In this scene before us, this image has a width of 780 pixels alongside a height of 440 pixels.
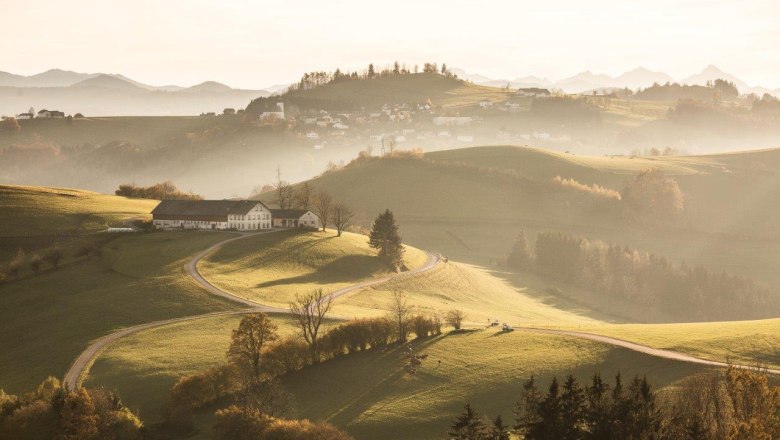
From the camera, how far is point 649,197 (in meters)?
181

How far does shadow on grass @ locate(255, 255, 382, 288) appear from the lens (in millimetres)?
103938

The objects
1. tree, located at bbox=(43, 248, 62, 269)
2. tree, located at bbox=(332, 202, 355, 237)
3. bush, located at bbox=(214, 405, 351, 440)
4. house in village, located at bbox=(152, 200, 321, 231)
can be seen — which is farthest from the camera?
tree, located at bbox=(332, 202, 355, 237)

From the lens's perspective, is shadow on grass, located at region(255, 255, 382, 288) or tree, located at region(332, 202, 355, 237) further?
tree, located at region(332, 202, 355, 237)

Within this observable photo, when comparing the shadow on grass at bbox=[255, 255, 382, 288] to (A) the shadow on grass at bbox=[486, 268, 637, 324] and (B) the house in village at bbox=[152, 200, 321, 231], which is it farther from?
(A) the shadow on grass at bbox=[486, 268, 637, 324]

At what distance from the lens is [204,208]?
131 meters

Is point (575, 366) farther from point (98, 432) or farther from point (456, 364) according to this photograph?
point (98, 432)

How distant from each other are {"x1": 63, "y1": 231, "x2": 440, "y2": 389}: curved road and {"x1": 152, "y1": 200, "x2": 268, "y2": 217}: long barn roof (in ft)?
25.5

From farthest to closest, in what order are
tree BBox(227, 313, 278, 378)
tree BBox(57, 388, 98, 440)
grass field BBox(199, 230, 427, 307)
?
grass field BBox(199, 230, 427, 307)
tree BBox(227, 313, 278, 378)
tree BBox(57, 388, 98, 440)

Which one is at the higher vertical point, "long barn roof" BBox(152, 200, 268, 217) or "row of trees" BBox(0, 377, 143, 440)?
"long barn roof" BBox(152, 200, 268, 217)

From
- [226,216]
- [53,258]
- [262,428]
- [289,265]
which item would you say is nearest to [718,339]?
[262,428]

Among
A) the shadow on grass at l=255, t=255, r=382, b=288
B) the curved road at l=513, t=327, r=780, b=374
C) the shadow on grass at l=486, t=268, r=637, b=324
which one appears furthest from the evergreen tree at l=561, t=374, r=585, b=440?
the shadow on grass at l=486, t=268, r=637, b=324

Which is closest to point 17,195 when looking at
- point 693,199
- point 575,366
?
point 575,366

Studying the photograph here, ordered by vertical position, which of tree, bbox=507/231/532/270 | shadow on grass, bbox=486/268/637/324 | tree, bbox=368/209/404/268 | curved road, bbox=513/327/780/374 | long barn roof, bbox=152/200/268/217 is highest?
long barn roof, bbox=152/200/268/217

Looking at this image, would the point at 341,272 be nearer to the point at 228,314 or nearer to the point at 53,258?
the point at 228,314
